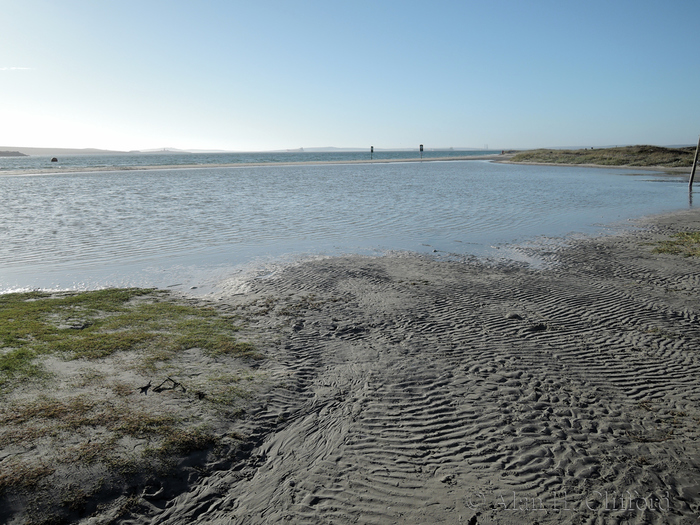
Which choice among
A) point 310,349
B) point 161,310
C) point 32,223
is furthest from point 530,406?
point 32,223

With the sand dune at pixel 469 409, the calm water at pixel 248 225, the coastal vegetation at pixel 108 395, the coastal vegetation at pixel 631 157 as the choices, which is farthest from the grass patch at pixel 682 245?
the coastal vegetation at pixel 631 157

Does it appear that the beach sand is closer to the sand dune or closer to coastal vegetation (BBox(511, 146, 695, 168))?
the sand dune

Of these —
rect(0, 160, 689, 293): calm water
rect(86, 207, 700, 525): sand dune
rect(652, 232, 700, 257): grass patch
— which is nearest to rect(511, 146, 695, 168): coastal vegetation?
rect(0, 160, 689, 293): calm water

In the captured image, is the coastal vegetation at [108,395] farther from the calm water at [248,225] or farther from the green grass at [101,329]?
the calm water at [248,225]

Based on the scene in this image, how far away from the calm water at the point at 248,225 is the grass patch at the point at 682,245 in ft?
9.12

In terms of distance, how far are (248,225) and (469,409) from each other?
15027 millimetres

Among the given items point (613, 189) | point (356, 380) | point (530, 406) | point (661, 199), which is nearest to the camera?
point (530, 406)

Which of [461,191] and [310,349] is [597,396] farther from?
[461,191]

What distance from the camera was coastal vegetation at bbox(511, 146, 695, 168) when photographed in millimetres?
52906

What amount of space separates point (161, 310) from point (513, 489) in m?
7.11

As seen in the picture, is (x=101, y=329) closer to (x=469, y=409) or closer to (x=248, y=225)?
(x=469, y=409)

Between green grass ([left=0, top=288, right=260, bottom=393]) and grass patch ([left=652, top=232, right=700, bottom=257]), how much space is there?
13031 mm

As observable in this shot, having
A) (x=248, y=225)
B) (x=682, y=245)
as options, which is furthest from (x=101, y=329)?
(x=682, y=245)

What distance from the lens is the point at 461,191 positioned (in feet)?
104
